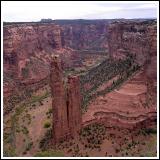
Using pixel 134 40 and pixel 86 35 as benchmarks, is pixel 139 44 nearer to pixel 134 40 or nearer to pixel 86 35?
pixel 134 40

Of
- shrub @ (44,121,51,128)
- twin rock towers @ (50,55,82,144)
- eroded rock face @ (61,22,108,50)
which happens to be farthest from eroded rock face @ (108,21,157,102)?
eroded rock face @ (61,22,108,50)

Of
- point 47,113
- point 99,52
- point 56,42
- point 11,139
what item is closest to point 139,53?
point 47,113

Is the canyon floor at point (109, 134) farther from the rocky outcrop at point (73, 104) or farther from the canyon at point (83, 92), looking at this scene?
the rocky outcrop at point (73, 104)

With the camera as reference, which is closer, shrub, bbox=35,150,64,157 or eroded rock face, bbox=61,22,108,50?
shrub, bbox=35,150,64,157

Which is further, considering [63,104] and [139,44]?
[139,44]

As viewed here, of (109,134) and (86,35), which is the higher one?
(86,35)

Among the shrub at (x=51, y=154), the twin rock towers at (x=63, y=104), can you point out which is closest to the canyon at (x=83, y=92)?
the twin rock towers at (x=63, y=104)

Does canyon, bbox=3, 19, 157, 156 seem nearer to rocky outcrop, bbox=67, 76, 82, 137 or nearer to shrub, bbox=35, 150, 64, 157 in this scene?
rocky outcrop, bbox=67, 76, 82, 137

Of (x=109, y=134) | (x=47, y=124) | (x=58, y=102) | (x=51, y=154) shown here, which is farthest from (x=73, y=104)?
(x=47, y=124)
